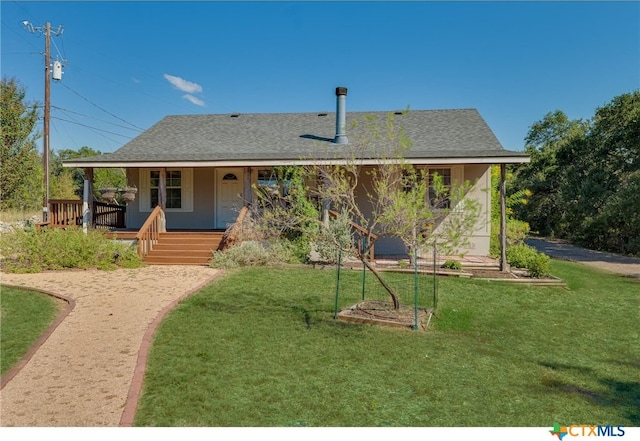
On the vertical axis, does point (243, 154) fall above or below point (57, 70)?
below

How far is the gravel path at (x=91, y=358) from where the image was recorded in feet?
12.5

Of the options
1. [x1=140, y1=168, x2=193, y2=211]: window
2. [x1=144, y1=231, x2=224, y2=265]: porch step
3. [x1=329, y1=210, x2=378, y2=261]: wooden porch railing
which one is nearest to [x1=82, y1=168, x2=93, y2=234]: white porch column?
[x1=140, y1=168, x2=193, y2=211]: window

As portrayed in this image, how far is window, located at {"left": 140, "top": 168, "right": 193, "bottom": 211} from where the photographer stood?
1552 cm

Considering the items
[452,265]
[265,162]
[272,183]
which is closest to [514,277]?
[452,265]

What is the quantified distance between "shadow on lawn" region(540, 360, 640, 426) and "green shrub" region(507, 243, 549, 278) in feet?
20.0

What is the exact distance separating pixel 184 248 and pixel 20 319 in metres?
6.33

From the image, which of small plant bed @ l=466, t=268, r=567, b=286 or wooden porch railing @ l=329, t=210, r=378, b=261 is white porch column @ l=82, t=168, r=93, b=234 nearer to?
wooden porch railing @ l=329, t=210, r=378, b=261

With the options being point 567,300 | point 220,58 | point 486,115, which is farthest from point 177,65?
point 567,300

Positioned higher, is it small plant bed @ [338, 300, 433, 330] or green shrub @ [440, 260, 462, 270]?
green shrub @ [440, 260, 462, 270]

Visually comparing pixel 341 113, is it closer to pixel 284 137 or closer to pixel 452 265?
pixel 284 137

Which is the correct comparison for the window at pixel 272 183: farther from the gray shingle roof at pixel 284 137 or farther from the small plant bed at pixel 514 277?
the small plant bed at pixel 514 277

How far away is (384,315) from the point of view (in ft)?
22.6

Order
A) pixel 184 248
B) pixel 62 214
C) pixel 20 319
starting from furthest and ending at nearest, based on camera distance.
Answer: pixel 62 214, pixel 184 248, pixel 20 319

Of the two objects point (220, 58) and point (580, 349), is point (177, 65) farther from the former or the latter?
point (580, 349)
